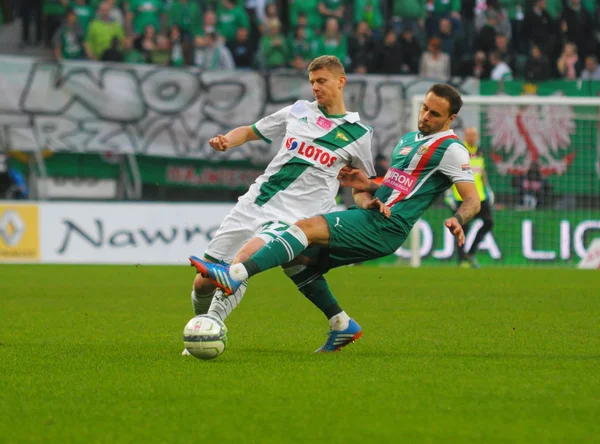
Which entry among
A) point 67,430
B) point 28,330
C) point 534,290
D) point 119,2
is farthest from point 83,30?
point 67,430

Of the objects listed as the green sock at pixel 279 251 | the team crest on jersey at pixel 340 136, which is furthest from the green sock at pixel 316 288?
the team crest on jersey at pixel 340 136

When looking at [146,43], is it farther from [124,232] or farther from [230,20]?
[124,232]

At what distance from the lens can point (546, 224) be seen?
18203 millimetres

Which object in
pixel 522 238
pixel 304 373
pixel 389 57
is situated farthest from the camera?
pixel 389 57

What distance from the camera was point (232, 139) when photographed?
22.2 feet

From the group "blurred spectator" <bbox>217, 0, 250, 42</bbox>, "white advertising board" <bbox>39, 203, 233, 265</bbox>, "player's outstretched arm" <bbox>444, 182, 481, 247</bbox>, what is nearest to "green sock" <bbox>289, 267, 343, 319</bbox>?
"player's outstretched arm" <bbox>444, 182, 481, 247</bbox>

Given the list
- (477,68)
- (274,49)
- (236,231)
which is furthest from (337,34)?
(236,231)

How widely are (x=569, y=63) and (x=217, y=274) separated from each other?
56.1ft

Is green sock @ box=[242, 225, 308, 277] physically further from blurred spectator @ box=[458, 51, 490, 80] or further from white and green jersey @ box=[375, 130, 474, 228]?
blurred spectator @ box=[458, 51, 490, 80]

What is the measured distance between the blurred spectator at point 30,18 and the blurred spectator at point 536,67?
31.1 feet

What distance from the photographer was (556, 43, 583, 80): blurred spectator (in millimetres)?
21375

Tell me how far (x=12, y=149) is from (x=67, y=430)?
14914mm

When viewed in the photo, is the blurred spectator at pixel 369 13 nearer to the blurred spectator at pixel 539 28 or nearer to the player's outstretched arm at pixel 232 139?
the blurred spectator at pixel 539 28

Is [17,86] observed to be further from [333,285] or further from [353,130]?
[353,130]
